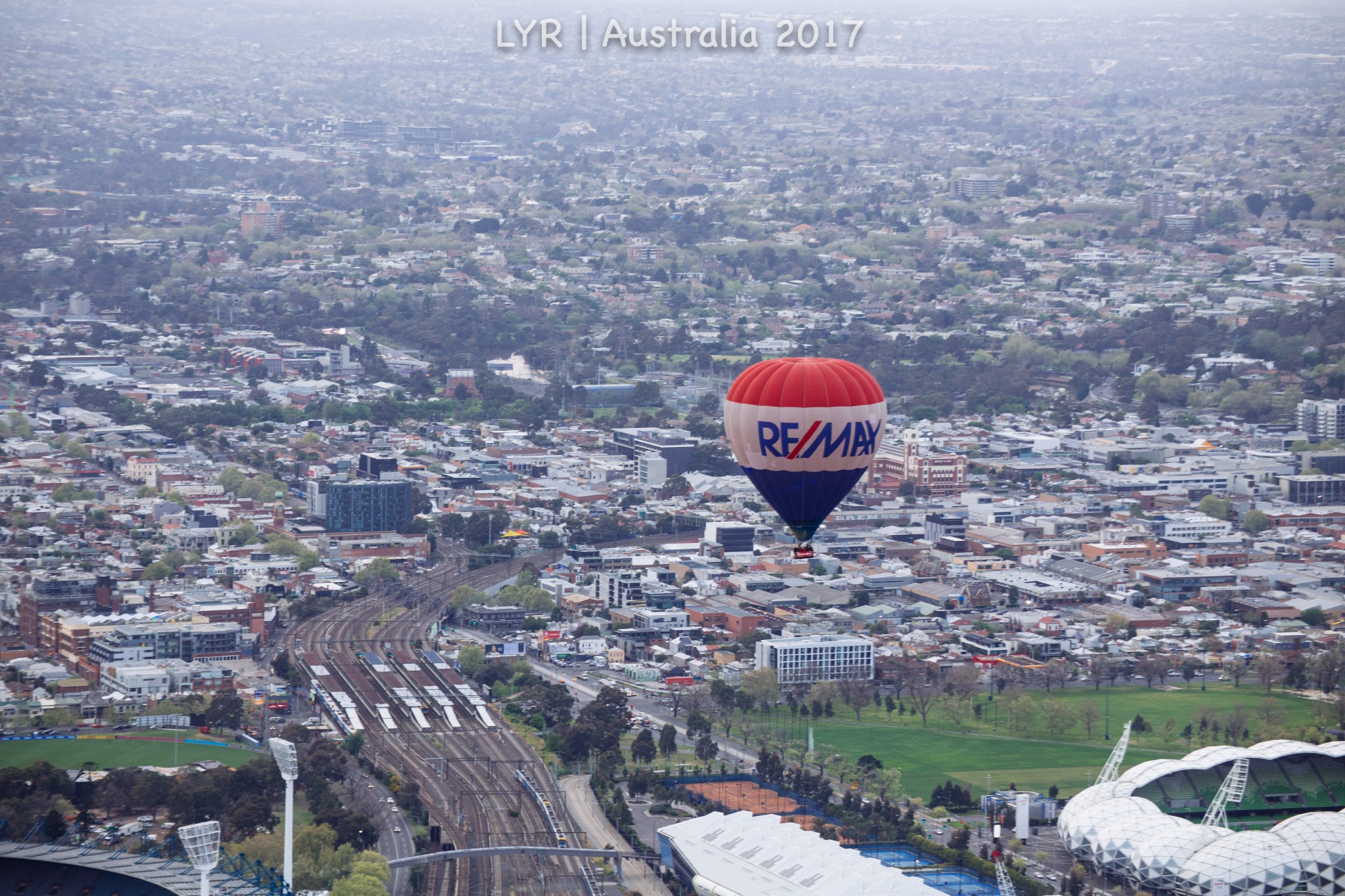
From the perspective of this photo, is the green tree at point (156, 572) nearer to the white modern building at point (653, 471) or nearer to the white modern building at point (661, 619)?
the white modern building at point (661, 619)

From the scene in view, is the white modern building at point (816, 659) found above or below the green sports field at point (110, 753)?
above

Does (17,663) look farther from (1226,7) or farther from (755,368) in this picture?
(1226,7)

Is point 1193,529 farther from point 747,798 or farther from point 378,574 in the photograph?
point 747,798

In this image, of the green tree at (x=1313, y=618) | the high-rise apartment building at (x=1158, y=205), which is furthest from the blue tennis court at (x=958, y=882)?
the high-rise apartment building at (x=1158, y=205)

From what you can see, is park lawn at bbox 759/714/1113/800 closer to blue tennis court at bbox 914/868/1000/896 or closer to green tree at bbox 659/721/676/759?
green tree at bbox 659/721/676/759

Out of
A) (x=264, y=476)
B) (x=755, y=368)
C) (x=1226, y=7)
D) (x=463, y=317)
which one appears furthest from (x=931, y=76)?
(x=755, y=368)

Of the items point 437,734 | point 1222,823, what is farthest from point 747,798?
point 437,734

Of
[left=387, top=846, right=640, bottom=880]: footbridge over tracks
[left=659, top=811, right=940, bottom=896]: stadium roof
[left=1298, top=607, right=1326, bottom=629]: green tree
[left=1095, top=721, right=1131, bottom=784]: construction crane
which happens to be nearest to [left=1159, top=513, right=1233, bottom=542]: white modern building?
[left=1298, top=607, right=1326, bottom=629]: green tree
